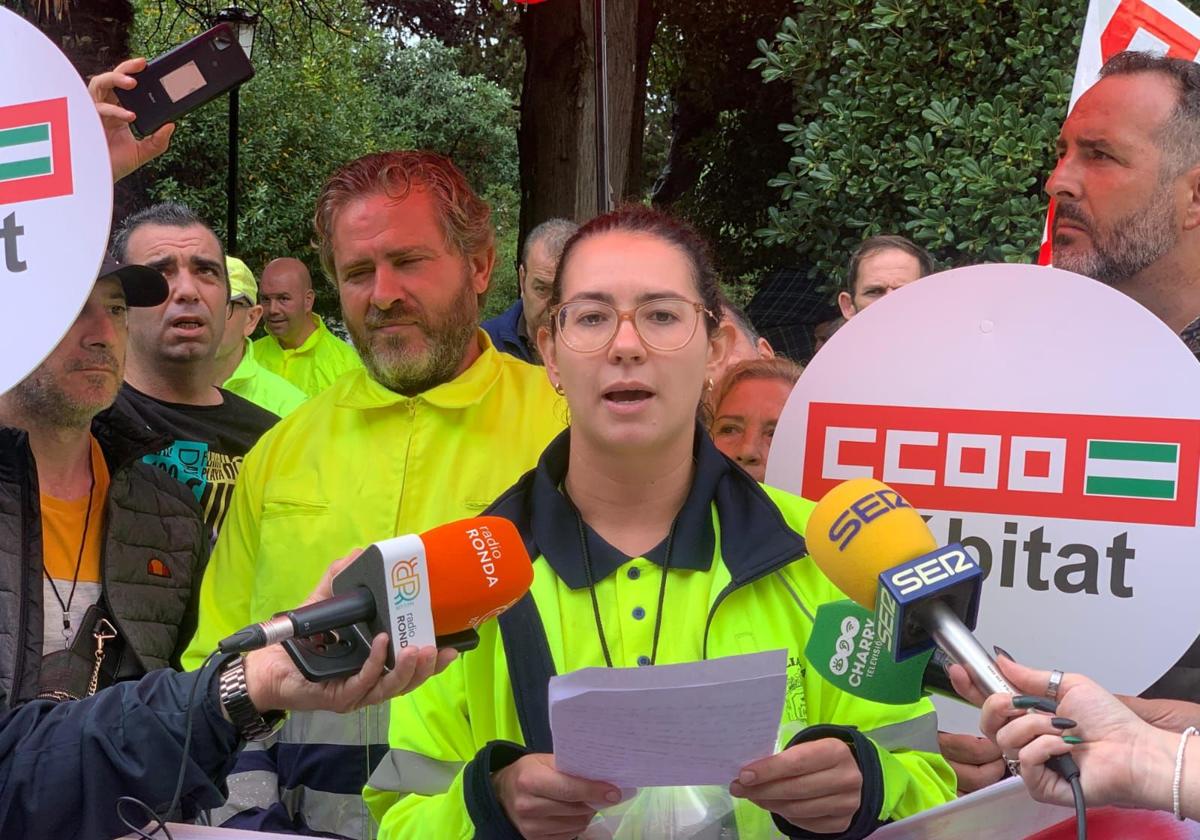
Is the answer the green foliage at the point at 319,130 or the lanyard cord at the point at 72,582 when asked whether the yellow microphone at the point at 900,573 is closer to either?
the lanyard cord at the point at 72,582

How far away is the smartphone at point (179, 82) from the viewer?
110 inches

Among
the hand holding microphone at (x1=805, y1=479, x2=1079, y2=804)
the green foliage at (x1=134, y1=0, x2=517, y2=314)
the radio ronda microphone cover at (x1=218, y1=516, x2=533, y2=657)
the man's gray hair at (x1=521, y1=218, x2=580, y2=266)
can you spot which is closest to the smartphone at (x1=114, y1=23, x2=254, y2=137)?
the radio ronda microphone cover at (x1=218, y1=516, x2=533, y2=657)

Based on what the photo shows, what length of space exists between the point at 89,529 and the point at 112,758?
31.2 inches

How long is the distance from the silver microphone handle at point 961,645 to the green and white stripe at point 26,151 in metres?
1.67

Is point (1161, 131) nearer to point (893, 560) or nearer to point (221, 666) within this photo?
point (893, 560)

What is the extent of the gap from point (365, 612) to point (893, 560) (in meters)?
0.64

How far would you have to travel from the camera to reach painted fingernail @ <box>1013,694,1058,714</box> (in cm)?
152

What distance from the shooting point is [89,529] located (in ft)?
9.16

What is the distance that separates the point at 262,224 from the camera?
50.1 feet

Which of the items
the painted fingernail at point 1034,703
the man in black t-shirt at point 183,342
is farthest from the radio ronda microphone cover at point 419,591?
the man in black t-shirt at point 183,342

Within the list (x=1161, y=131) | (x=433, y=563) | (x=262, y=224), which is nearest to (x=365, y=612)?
(x=433, y=563)

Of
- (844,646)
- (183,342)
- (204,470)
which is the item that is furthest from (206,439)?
(844,646)

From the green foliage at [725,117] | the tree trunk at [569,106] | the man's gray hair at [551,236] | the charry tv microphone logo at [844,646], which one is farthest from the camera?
the green foliage at [725,117]

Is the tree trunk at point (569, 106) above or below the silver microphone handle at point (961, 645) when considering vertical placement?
above
